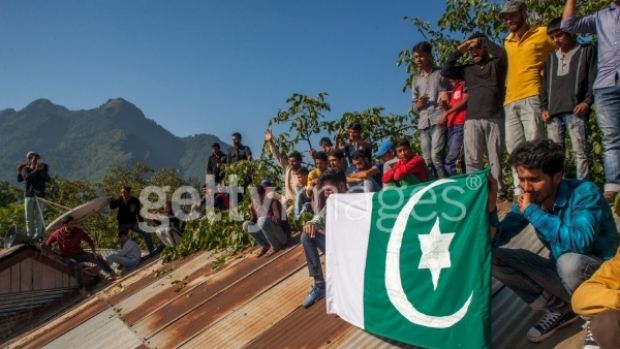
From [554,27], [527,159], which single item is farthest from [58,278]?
[527,159]

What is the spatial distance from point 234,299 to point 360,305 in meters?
2.55

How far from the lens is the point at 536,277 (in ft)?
10.4

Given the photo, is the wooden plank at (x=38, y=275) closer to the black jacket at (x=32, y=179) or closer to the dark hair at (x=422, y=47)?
the black jacket at (x=32, y=179)

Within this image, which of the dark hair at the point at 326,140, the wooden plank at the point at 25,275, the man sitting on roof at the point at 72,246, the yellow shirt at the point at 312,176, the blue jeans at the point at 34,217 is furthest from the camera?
the blue jeans at the point at 34,217

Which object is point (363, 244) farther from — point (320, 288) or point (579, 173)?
point (579, 173)

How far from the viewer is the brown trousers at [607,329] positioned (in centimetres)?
238

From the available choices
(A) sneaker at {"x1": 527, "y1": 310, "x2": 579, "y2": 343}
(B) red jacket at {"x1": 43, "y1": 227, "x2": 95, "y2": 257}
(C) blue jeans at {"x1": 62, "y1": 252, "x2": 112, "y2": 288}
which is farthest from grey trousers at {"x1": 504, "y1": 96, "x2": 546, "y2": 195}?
(C) blue jeans at {"x1": 62, "y1": 252, "x2": 112, "y2": 288}

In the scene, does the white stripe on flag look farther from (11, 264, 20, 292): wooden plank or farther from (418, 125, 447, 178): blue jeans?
(11, 264, 20, 292): wooden plank

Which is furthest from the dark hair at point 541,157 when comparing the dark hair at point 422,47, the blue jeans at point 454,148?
the dark hair at point 422,47

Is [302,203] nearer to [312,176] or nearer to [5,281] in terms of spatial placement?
[312,176]

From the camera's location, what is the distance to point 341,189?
18.7ft

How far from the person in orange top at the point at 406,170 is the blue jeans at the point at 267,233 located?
1.97 m

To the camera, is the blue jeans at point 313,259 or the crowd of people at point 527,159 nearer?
the crowd of people at point 527,159

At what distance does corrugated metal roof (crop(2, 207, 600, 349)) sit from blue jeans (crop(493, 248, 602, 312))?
0.61ft
